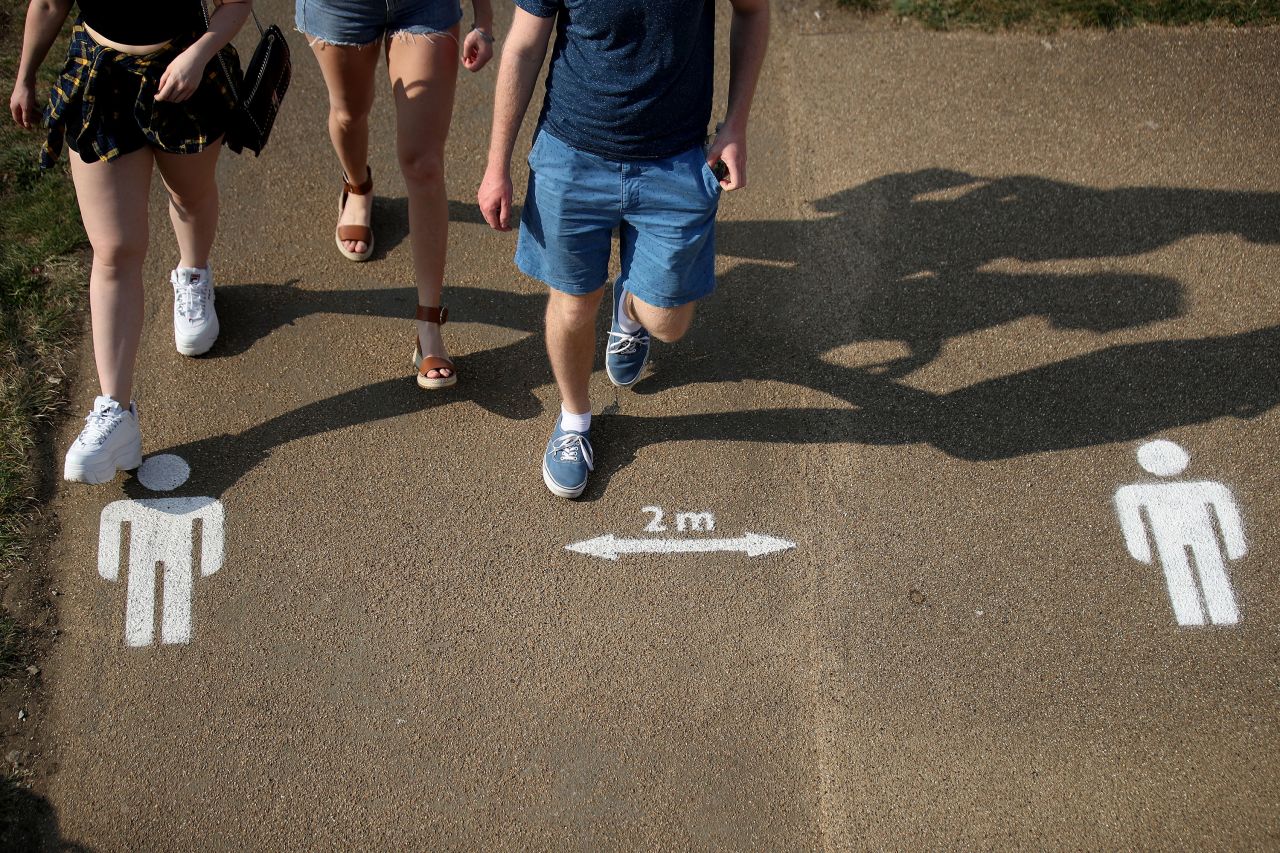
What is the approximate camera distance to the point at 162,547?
3.90 meters

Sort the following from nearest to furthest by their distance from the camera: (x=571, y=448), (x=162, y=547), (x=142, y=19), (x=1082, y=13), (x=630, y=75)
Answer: (x=630, y=75) < (x=142, y=19) < (x=162, y=547) < (x=571, y=448) < (x=1082, y=13)

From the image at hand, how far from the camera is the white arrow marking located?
391 cm

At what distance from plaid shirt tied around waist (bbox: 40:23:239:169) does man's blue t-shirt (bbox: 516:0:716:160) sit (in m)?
1.35

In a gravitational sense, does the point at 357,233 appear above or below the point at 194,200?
below

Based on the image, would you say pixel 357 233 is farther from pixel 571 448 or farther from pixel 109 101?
pixel 571 448

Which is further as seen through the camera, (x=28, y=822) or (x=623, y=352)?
(x=623, y=352)

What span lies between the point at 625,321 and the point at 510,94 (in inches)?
49.0

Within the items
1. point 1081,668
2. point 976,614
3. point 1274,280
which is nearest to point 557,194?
Result: point 976,614

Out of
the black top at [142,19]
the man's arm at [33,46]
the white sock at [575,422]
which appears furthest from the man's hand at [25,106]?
the white sock at [575,422]

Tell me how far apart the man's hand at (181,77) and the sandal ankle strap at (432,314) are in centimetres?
119

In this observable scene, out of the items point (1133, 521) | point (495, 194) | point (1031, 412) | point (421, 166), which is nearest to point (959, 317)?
point (1031, 412)

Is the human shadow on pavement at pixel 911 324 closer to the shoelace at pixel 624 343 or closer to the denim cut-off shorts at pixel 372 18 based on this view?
the shoelace at pixel 624 343

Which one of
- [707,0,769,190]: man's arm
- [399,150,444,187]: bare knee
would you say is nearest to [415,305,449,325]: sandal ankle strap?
[399,150,444,187]: bare knee

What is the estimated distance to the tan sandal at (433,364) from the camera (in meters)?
4.24
